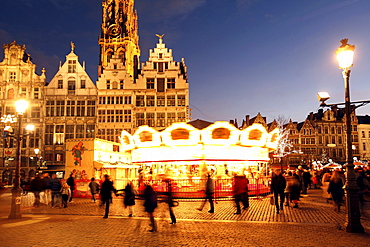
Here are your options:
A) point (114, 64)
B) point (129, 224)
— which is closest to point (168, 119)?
point (114, 64)

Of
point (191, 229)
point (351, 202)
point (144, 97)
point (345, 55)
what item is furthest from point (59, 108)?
point (351, 202)

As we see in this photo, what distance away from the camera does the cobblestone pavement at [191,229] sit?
28.3ft

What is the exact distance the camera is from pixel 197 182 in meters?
20.1

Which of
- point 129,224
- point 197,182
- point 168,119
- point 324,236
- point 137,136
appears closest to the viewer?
point 324,236

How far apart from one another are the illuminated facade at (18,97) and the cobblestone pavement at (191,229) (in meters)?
30.8

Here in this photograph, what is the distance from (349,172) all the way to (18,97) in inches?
1646

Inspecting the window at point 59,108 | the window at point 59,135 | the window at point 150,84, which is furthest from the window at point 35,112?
the window at point 150,84

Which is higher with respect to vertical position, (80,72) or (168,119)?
(80,72)

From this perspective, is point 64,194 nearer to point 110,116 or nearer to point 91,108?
point 110,116

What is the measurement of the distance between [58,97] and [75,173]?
20.5 m

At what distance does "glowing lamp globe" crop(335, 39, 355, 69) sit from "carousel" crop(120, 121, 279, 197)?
10.7 metres

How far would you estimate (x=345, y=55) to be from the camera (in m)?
9.80

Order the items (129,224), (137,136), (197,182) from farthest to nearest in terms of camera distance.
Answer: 1. (137,136)
2. (197,182)
3. (129,224)

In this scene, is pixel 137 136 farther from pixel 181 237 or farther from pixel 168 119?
pixel 168 119
